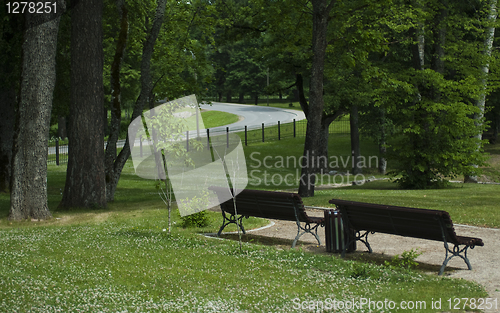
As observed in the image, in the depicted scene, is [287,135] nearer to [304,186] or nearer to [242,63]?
[304,186]

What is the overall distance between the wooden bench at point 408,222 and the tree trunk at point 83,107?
7.89 metres

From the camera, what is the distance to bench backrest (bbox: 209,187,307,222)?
7.66m

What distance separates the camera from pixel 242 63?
64875mm

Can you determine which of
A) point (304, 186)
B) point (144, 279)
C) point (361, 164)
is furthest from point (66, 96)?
point (361, 164)

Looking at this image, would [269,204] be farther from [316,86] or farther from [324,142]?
[324,142]

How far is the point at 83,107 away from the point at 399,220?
29.6ft

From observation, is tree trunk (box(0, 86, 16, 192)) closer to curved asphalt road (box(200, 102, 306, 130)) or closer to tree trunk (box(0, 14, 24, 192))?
tree trunk (box(0, 14, 24, 192))

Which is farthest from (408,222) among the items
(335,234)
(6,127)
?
(6,127)

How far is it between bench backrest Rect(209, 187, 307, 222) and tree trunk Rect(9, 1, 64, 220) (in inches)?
174

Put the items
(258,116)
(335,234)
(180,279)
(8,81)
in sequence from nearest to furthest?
(180,279)
(335,234)
(8,81)
(258,116)

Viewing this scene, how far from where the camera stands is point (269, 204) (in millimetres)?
7996

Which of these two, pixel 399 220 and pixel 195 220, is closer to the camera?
pixel 399 220

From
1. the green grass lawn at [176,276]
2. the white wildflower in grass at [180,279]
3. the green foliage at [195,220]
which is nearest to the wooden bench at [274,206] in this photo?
the green grass lawn at [176,276]

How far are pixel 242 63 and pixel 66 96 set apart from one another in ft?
162
